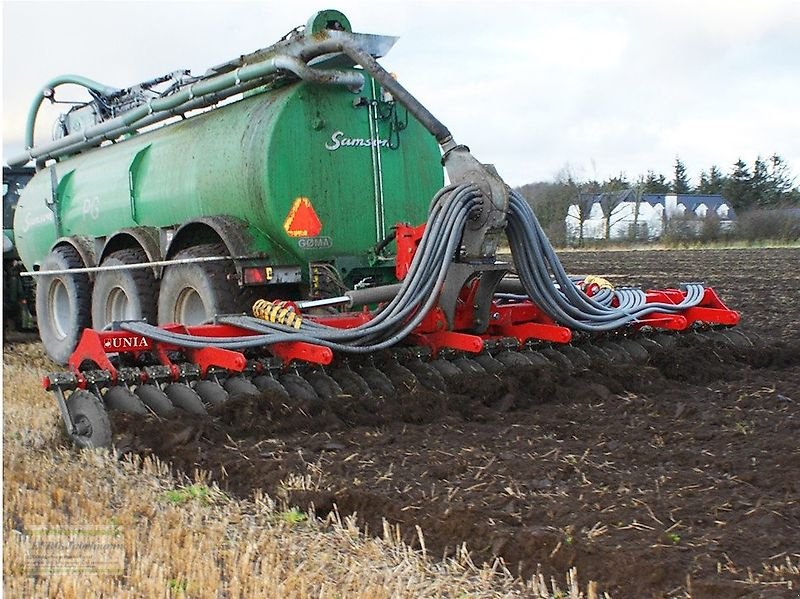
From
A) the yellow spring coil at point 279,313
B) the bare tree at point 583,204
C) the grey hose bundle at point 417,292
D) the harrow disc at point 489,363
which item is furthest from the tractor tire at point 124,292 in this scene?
the bare tree at point 583,204

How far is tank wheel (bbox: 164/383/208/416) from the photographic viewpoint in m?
5.52

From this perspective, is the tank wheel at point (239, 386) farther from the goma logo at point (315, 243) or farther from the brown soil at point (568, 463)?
the goma logo at point (315, 243)

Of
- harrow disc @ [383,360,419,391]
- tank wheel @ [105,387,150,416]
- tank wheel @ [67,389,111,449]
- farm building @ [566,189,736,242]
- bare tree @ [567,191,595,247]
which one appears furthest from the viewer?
bare tree @ [567,191,595,247]

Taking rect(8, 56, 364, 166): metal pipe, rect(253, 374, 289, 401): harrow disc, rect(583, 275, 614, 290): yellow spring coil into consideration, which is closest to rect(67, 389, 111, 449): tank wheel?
rect(253, 374, 289, 401): harrow disc

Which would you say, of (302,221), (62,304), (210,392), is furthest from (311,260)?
(62,304)

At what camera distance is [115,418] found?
5262 millimetres

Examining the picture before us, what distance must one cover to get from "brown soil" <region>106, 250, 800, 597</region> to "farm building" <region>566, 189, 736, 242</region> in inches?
1306

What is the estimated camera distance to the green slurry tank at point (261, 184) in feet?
22.8

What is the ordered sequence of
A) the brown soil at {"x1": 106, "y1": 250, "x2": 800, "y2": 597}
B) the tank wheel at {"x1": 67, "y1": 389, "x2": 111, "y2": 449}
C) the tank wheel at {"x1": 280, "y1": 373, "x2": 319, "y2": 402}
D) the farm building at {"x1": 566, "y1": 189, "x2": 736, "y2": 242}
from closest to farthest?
1. the brown soil at {"x1": 106, "y1": 250, "x2": 800, "y2": 597}
2. the tank wheel at {"x1": 67, "y1": 389, "x2": 111, "y2": 449}
3. the tank wheel at {"x1": 280, "y1": 373, "x2": 319, "y2": 402}
4. the farm building at {"x1": 566, "y1": 189, "x2": 736, "y2": 242}

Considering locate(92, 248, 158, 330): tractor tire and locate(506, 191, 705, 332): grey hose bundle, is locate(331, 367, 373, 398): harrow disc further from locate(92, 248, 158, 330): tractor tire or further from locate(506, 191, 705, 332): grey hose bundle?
locate(92, 248, 158, 330): tractor tire

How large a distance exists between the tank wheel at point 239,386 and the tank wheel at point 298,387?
0.21 meters

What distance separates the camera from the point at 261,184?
22.5ft

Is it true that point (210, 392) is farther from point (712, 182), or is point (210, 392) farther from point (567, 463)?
point (712, 182)

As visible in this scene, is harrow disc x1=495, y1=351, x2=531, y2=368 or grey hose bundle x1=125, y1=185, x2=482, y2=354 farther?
harrow disc x1=495, y1=351, x2=531, y2=368
